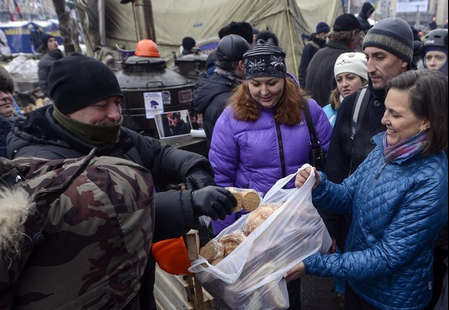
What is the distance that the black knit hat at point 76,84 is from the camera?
58.8 inches

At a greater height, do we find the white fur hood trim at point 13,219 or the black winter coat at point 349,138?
the white fur hood trim at point 13,219

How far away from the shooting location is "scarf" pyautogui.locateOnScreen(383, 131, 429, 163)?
1515 mm

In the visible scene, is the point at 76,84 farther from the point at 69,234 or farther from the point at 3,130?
the point at 3,130

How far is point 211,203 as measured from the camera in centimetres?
131

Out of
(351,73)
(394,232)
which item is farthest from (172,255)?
(351,73)

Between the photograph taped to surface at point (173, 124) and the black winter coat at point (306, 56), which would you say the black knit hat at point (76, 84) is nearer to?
the photograph taped to surface at point (173, 124)

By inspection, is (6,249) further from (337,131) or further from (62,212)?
(337,131)

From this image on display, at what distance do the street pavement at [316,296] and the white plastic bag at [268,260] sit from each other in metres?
1.38

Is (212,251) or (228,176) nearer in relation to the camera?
(212,251)

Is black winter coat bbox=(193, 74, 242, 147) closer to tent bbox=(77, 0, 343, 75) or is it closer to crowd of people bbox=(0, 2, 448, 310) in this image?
crowd of people bbox=(0, 2, 448, 310)

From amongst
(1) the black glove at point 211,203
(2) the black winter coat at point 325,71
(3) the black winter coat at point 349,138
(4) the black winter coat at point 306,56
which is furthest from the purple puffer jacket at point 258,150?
(4) the black winter coat at point 306,56

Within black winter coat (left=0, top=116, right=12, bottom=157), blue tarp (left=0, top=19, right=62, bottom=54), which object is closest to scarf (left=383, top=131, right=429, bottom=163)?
black winter coat (left=0, top=116, right=12, bottom=157)

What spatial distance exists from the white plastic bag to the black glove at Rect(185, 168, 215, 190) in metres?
0.33

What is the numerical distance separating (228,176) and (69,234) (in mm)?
1672
